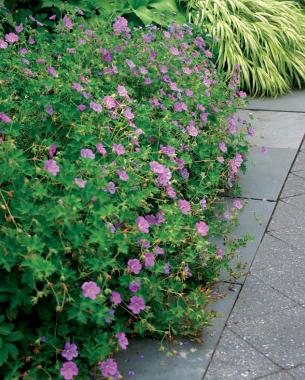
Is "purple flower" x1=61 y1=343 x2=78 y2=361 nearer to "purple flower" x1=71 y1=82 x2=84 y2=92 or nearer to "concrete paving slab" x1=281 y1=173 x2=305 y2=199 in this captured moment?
"purple flower" x1=71 y1=82 x2=84 y2=92

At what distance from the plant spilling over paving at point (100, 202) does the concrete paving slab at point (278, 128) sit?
3.26ft

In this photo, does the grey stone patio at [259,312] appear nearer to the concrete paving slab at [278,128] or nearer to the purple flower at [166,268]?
the purple flower at [166,268]

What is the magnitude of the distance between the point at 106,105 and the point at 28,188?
799 millimetres

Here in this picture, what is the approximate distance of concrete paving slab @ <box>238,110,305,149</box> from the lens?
5133 millimetres

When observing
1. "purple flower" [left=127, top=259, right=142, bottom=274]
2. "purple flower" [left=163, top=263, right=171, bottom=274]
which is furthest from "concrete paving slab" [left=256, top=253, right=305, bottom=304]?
"purple flower" [left=127, top=259, right=142, bottom=274]

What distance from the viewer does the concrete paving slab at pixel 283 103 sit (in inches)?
235

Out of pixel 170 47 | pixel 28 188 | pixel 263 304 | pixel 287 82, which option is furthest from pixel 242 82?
pixel 28 188

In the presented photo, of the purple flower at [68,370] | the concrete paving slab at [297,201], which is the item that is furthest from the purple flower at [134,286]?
the concrete paving slab at [297,201]

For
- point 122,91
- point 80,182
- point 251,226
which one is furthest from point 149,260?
point 251,226

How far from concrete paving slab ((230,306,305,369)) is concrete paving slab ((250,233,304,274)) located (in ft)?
1.26

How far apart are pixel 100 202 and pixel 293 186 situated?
2112 millimetres

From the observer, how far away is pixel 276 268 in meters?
3.44

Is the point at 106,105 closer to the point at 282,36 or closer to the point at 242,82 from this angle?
the point at 242,82

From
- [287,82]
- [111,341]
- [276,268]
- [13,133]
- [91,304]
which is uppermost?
A: [13,133]
